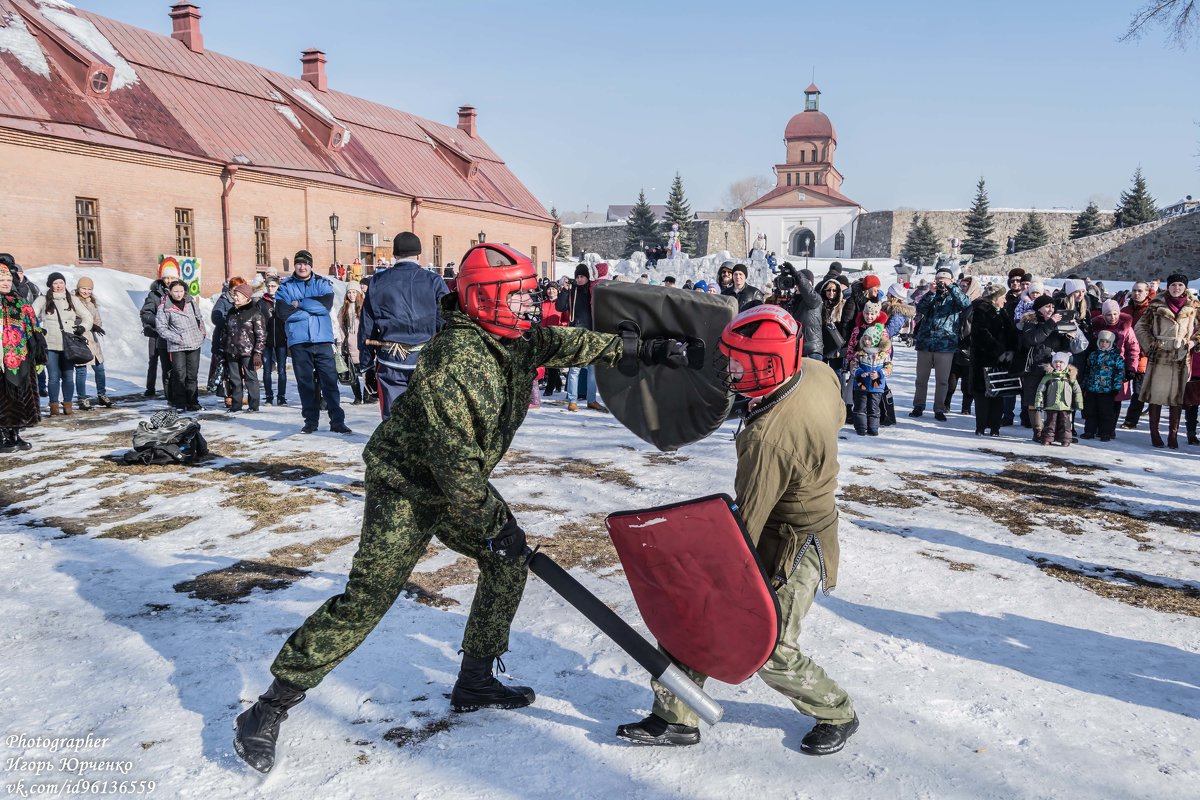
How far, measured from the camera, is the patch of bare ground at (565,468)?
24.1 feet

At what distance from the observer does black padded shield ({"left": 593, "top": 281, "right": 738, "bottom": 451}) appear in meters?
3.60

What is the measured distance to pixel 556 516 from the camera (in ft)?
20.1

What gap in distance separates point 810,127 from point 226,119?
71959mm

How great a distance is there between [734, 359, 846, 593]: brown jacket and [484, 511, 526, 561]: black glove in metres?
0.84

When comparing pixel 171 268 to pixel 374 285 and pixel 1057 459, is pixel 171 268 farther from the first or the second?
pixel 1057 459

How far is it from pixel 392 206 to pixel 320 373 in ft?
92.6

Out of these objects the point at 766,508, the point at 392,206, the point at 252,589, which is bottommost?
the point at 252,589

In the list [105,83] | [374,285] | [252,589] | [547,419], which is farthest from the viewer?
[105,83]

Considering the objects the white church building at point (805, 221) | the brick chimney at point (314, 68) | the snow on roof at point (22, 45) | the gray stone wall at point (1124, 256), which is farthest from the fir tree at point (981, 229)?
the snow on roof at point (22, 45)

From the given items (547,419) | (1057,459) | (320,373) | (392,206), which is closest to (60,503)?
(320,373)

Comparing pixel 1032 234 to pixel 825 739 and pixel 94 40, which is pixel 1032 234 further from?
pixel 825 739

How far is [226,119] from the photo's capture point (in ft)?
96.0

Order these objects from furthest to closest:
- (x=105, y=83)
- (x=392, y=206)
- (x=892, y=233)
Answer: (x=892, y=233) < (x=392, y=206) < (x=105, y=83)

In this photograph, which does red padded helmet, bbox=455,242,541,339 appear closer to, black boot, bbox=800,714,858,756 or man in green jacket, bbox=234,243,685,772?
man in green jacket, bbox=234,243,685,772
